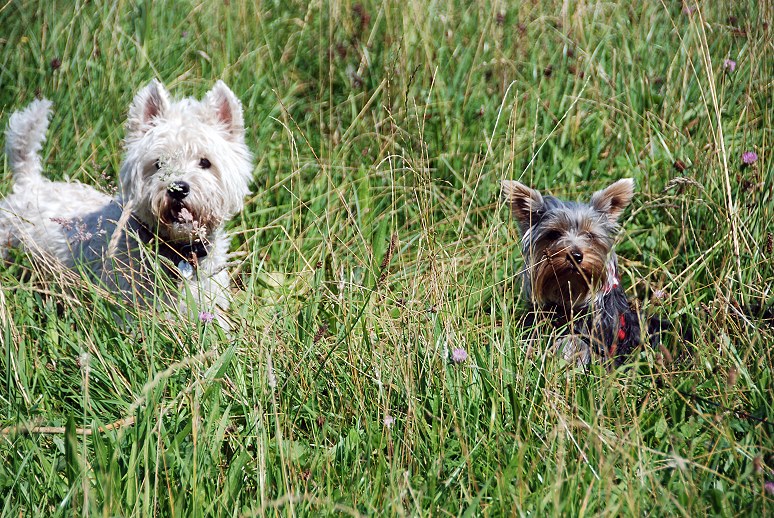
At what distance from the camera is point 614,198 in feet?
13.2

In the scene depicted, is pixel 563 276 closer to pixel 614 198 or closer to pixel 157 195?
pixel 614 198

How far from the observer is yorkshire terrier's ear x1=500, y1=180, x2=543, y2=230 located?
3.91m

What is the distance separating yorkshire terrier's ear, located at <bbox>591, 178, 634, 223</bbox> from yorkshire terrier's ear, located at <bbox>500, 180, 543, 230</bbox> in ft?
0.93

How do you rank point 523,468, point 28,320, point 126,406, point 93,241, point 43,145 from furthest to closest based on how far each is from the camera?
point 43,145 < point 93,241 < point 28,320 < point 126,406 < point 523,468

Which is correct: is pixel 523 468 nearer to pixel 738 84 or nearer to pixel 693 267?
pixel 693 267

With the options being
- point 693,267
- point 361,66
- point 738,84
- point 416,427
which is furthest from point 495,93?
point 416,427

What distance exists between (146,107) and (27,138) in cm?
87

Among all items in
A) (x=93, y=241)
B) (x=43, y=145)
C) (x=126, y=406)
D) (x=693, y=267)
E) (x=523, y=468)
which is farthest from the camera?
(x=43, y=145)

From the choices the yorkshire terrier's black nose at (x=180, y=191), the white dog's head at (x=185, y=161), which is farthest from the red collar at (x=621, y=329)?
the yorkshire terrier's black nose at (x=180, y=191)

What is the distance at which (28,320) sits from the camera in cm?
372

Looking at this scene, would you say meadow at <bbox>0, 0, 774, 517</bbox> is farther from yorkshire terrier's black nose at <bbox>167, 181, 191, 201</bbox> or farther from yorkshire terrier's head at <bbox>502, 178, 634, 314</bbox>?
yorkshire terrier's black nose at <bbox>167, 181, 191, 201</bbox>

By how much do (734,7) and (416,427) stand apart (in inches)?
149

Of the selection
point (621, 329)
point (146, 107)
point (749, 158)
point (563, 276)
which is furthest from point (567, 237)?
point (146, 107)

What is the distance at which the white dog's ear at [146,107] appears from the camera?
4254mm
